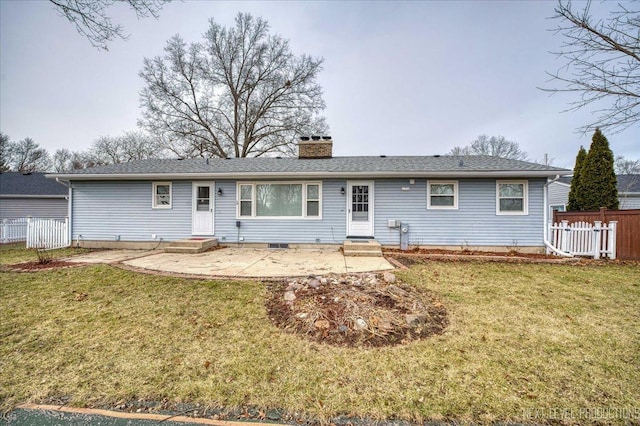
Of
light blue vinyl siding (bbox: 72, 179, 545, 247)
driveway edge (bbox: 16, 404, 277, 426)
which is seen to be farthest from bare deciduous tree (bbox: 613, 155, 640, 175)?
driveway edge (bbox: 16, 404, 277, 426)

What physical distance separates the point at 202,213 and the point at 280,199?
9.55ft

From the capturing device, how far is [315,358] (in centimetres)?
262

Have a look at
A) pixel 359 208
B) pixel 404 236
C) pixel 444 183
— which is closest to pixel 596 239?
pixel 444 183

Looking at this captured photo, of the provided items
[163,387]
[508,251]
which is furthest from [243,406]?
[508,251]

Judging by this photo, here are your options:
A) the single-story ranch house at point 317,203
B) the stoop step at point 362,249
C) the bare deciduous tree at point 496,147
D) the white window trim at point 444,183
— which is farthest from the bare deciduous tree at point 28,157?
the bare deciduous tree at point 496,147

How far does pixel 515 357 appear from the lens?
263 centimetres

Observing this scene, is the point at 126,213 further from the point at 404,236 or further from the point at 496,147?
the point at 496,147

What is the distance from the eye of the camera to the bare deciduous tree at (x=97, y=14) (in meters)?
4.52

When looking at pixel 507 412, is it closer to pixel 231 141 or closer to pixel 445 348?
pixel 445 348

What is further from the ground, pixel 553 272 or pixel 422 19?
pixel 422 19

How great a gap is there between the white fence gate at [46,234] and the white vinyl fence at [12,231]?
4.25 m

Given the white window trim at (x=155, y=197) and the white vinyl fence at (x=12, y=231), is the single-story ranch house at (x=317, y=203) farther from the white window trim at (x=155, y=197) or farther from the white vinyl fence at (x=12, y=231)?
the white vinyl fence at (x=12, y=231)

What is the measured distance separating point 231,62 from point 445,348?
23551mm

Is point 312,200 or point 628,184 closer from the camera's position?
point 312,200
